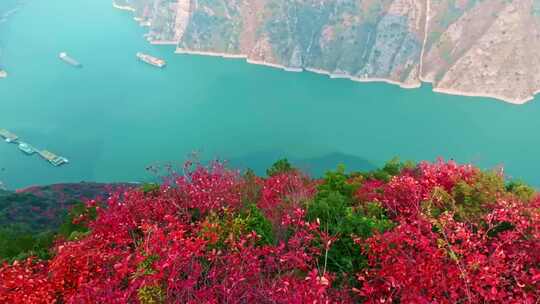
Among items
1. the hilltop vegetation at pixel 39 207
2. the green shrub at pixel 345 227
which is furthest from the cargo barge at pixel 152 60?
the green shrub at pixel 345 227

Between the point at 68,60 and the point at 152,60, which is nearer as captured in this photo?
the point at 152,60

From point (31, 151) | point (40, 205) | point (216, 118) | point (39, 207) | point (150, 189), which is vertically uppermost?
point (150, 189)

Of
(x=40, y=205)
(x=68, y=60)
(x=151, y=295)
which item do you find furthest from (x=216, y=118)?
(x=151, y=295)

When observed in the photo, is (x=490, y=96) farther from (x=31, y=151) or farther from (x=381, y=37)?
(x=31, y=151)

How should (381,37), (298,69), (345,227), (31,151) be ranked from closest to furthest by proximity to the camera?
(345,227) < (31,151) < (298,69) < (381,37)

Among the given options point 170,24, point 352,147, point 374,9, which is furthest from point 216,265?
point 170,24
